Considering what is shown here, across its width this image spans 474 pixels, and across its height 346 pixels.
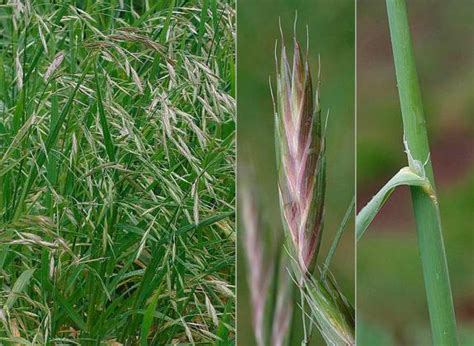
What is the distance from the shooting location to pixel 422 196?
2.82ft

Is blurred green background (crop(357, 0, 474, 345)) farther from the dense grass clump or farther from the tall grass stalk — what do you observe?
the dense grass clump

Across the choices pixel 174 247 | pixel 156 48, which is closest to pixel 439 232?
pixel 174 247

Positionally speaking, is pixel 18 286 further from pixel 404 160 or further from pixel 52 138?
pixel 404 160

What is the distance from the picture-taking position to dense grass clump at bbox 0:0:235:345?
4.10 ft

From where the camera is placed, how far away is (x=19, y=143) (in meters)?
1.25

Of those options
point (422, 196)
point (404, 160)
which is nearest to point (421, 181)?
point (422, 196)

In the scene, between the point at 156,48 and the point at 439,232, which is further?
the point at 156,48

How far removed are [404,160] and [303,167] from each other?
11 centimetres

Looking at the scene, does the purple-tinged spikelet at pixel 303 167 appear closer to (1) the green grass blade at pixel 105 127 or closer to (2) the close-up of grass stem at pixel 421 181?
(2) the close-up of grass stem at pixel 421 181

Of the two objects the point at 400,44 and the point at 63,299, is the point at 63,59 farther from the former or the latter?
the point at 400,44

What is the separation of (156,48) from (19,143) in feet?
0.75

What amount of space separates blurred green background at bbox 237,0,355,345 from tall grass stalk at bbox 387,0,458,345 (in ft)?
0.54

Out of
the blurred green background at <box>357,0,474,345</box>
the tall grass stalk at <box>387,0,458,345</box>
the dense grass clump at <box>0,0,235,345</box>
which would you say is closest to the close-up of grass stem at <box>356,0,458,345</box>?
the tall grass stalk at <box>387,0,458,345</box>

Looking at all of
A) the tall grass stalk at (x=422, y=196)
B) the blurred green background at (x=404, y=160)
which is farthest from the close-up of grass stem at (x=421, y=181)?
the blurred green background at (x=404, y=160)
